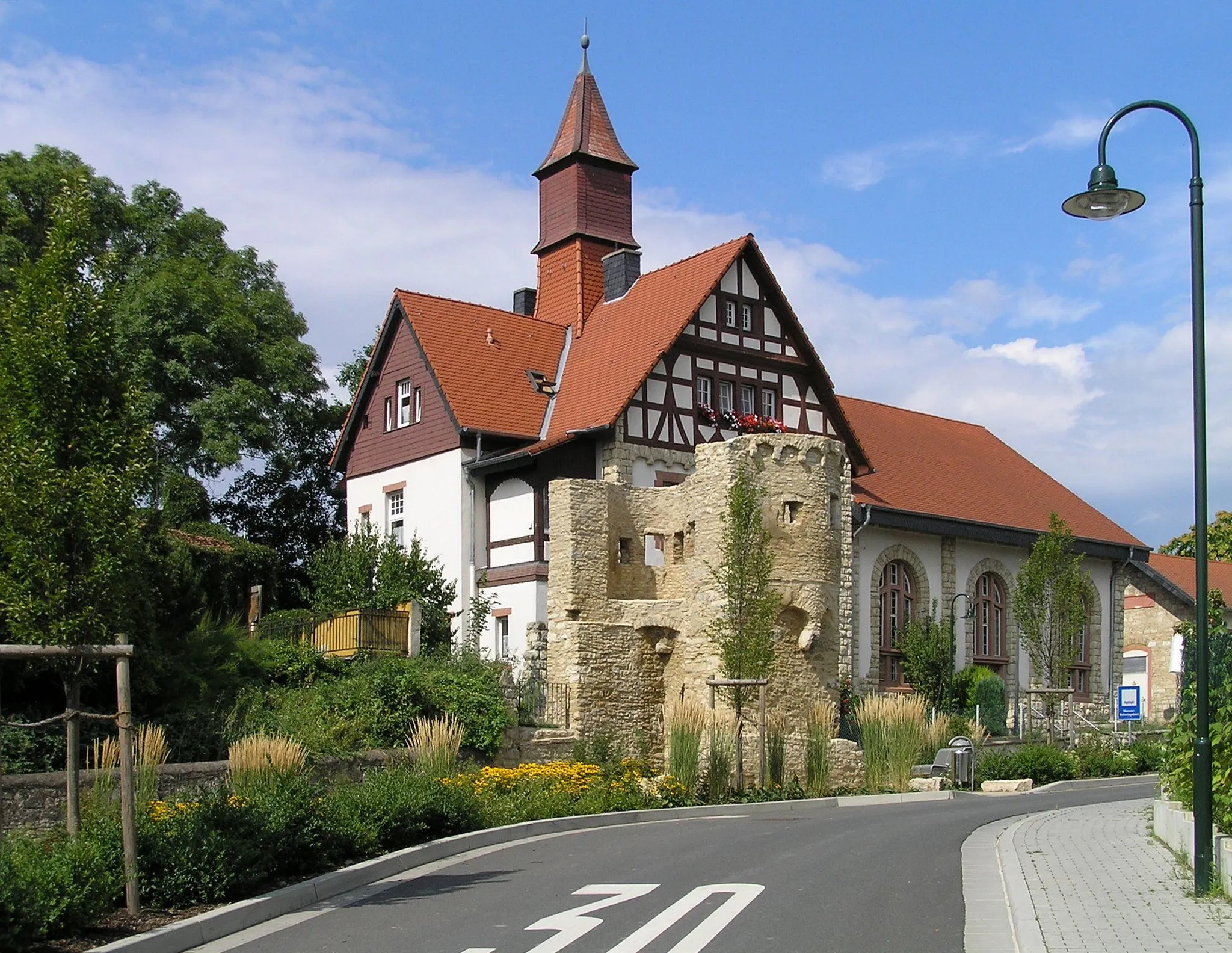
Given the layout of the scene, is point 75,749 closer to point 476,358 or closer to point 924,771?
point 924,771

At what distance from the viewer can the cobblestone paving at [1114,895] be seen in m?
9.20

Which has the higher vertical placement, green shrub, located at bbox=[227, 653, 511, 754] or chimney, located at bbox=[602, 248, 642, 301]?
chimney, located at bbox=[602, 248, 642, 301]

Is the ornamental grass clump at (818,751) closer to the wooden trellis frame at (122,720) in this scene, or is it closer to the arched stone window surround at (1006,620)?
the arched stone window surround at (1006,620)

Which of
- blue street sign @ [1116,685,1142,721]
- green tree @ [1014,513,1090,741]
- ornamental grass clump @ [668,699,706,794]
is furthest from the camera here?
green tree @ [1014,513,1090,741]

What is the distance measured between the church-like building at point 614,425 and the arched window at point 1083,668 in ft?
0.26

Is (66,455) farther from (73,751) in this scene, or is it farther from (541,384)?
(541,384)

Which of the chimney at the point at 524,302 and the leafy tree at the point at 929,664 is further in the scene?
the chimney at the point at 524,302

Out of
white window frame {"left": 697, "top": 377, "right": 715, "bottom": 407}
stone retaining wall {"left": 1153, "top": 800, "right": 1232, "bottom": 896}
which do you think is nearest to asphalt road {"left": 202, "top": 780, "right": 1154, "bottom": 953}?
stone retaining wall {"left": 1153, "top": 800, "right": 1232, "bottom": 896}

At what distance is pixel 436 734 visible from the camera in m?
20.6

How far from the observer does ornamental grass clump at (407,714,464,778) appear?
65.7ft

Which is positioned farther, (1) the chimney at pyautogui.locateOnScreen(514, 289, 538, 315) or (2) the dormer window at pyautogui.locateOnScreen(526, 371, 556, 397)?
(1) the chimney at pyautogui.locateOnScreen(514, 289, 538, 315)

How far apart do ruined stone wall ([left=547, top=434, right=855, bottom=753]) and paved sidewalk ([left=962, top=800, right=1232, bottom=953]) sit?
10.5 m

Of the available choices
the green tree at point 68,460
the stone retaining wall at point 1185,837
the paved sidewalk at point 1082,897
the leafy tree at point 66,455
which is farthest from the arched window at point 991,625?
the leafy tree at point 66,455

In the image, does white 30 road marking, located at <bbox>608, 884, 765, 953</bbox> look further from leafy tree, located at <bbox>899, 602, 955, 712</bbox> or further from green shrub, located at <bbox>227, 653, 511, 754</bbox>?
leafy tree, located at <bbox>899, 602, 955, 712</bbox>
